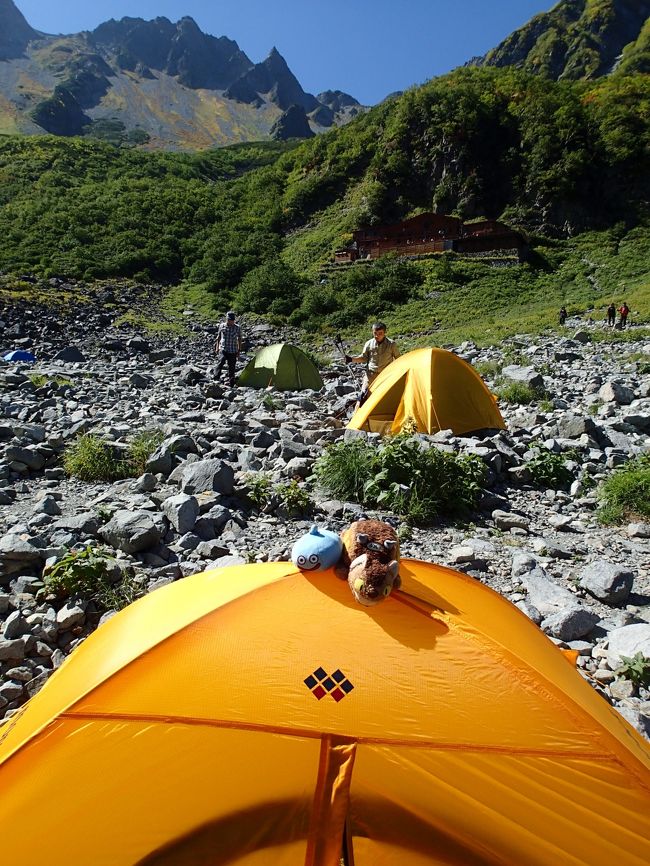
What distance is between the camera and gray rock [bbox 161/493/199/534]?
551cm

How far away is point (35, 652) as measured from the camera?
3.83 meters

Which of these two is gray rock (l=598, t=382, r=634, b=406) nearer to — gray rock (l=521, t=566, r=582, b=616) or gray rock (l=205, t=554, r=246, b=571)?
gray rock (l=521, t=566, r=582, b=616)

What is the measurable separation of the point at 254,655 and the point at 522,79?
231ft

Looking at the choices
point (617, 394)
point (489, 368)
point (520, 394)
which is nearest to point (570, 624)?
point (520, 394)

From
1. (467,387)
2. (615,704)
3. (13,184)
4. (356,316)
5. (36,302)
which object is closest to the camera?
(615,704)

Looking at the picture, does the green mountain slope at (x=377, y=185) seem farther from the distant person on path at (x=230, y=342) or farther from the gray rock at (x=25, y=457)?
the gray rock at (x=25, y=457)

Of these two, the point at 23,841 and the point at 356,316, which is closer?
the point at 23,841

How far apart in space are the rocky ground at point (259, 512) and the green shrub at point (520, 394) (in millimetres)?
354

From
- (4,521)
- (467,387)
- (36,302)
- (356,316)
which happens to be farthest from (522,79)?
(4,521)

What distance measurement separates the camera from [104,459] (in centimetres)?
736

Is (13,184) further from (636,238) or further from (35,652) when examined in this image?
(35,652)

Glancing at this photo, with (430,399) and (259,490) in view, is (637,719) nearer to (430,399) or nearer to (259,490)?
(259,490)

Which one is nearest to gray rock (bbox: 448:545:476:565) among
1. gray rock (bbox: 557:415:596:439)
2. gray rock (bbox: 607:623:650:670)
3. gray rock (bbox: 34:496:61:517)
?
gray rock (bbox: 607:623:650:670)

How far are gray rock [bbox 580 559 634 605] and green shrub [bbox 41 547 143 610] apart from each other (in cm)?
378
